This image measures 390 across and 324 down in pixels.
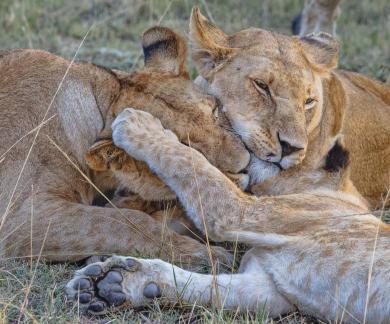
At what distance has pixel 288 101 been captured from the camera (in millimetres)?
3480

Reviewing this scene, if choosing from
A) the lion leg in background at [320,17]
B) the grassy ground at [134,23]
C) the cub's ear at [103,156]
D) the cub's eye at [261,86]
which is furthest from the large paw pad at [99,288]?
the lion leg in background at [320,17]

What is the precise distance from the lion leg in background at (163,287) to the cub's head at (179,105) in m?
0.54

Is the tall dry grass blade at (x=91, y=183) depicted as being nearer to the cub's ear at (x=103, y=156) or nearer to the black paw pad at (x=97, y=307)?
the cub's ear at (x=103, y=156)

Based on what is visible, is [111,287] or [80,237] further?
[80,237]

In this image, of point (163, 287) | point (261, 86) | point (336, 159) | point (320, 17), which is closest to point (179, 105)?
point (261, 86)

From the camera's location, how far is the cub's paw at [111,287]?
2.79 meters

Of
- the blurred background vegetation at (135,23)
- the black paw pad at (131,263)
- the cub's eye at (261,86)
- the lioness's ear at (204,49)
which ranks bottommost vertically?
the blurred background vegetation at (135,23)

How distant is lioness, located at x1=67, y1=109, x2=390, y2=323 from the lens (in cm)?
279

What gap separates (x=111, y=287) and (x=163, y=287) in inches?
6.8

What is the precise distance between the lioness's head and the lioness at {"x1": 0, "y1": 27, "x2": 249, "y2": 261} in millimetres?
106

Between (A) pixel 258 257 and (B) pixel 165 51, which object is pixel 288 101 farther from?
(A) pixel 258 257

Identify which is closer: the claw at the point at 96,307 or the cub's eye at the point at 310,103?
the claw at the point at 96,307

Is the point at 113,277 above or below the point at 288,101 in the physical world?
below

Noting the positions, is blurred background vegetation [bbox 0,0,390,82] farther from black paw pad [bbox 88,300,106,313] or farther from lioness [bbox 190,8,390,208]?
black paw pad [bbox 88,300,106,313]
